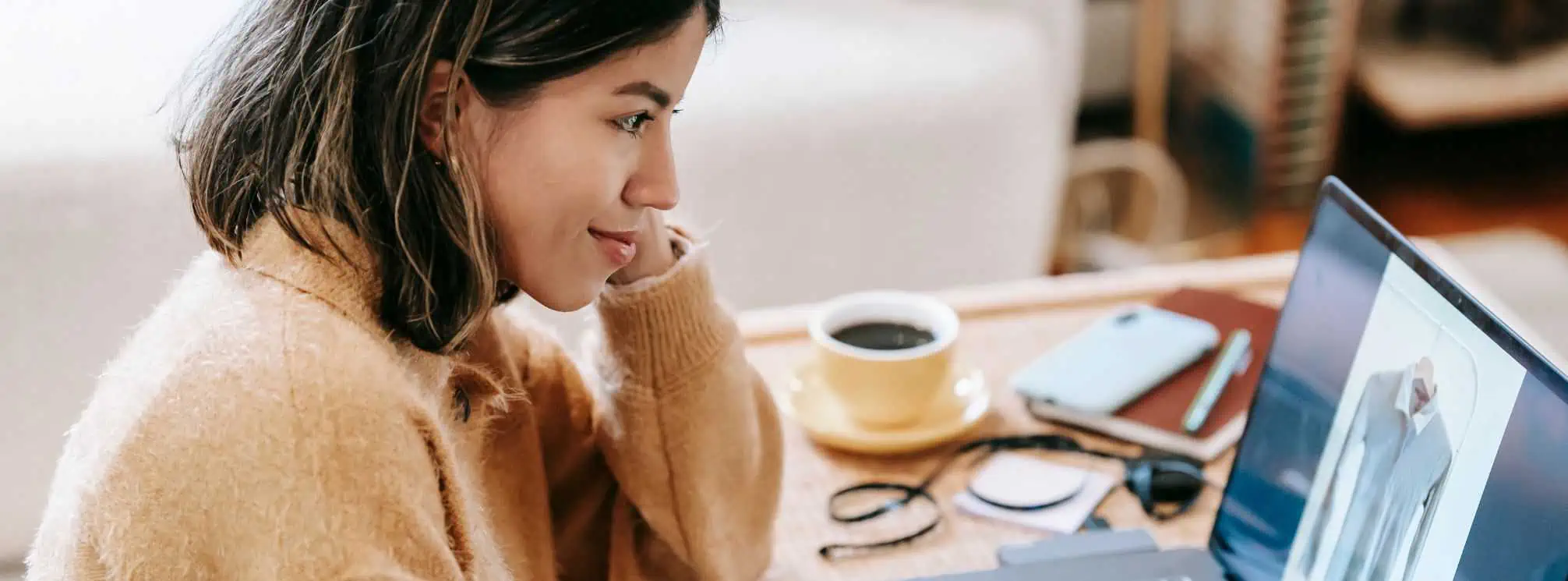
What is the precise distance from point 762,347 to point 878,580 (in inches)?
12.2

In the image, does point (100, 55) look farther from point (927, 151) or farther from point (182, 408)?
point (182, 408)

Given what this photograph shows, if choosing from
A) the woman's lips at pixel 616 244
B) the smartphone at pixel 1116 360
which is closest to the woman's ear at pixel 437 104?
the woman's lips at pixel 616 244

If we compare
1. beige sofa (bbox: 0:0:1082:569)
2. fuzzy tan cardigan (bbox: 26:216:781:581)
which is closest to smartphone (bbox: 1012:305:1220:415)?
fuzzy tan cardigan (bbox: 26:216:781:581)

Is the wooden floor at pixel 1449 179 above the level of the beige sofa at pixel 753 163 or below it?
below

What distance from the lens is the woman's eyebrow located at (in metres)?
0.65

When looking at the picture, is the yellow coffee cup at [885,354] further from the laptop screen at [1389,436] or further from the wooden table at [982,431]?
the laptop screen at [1389,436]

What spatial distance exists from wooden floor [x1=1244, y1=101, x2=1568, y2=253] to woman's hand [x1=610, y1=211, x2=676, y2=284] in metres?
1.80

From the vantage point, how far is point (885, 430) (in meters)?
0.98

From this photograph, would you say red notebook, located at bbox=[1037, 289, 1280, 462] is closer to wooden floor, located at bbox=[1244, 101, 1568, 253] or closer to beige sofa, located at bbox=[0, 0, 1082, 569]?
beige sofa, located at bbox=[0, 0, 1082, 569]

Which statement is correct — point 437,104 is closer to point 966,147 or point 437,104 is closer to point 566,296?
point 566,296

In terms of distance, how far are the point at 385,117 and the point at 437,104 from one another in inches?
1.0

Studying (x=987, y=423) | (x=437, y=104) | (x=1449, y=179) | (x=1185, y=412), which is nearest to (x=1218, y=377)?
(x=1185, y=412)

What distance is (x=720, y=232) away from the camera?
1.70 meters

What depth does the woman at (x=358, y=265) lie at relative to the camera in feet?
1.96
